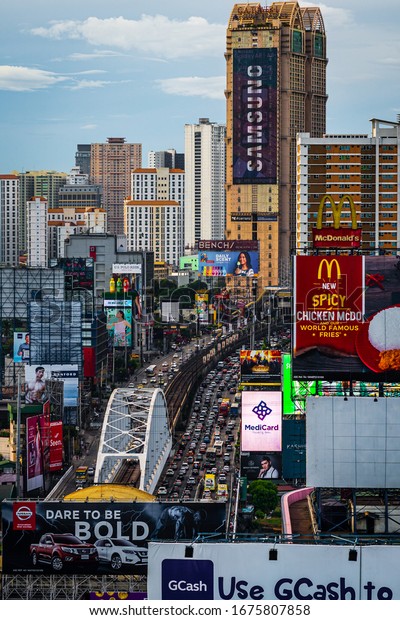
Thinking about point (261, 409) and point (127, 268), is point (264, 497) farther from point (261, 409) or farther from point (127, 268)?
point (127, 268)

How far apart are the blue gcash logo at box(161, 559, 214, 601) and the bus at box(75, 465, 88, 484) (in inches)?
1364

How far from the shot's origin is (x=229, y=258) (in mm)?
132000

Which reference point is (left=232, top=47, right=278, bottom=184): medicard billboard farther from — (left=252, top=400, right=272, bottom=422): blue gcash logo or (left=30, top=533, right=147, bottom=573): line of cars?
(left=30, top=533, right=147, bottom=573): line of cars

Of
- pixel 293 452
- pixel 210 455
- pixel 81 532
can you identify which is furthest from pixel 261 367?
pixel 81 532

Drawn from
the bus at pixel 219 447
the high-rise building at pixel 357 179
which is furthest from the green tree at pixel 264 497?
the high-rise building at pixel 357 179

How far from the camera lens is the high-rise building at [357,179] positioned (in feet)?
302

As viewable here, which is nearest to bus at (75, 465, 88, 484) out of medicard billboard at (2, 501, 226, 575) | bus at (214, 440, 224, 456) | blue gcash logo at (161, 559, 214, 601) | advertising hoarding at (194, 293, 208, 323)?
bus at (214, 440, 224, 456)

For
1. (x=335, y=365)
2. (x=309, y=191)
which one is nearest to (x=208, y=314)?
(x=309, y=191)

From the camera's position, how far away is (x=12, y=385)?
77.8 metres

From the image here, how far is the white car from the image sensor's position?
34.0 meters

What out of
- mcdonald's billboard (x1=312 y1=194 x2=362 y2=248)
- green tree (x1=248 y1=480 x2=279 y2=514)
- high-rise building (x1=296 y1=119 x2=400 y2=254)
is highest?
high-rise building (x1=296 y1=119 x2=400 y2=254)

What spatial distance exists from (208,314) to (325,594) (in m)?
104

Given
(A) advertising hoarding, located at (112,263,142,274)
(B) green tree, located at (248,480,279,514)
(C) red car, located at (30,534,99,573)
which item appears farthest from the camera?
(A) advertising hoarding, located at (112,263,142,274)
